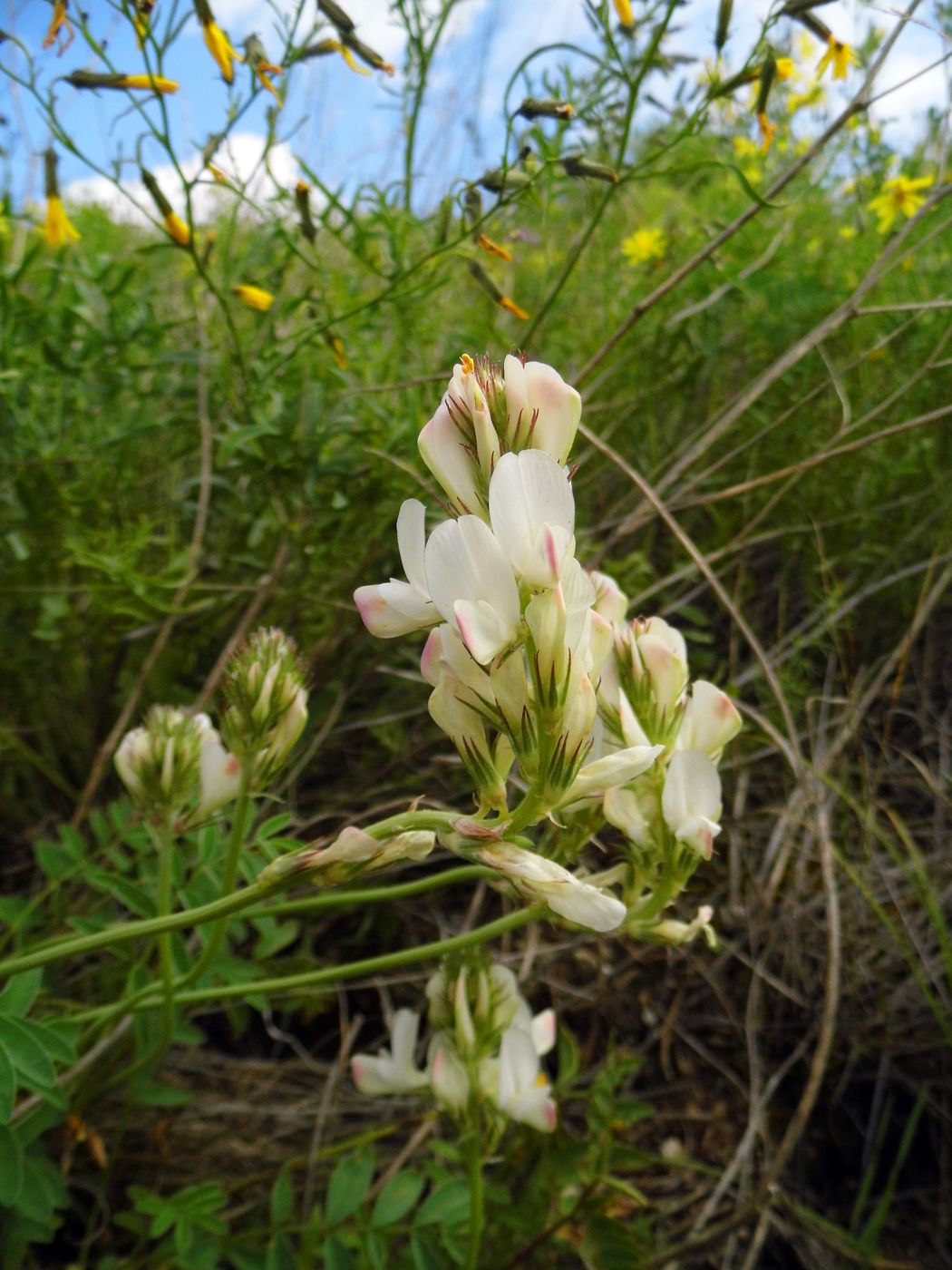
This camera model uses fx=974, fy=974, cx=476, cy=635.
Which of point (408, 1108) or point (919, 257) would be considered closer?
point (408, 1108)

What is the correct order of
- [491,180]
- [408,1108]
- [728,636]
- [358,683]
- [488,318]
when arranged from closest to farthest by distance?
[491,180]
[408,1108]
[358,683]
[488,318]
[728,636]

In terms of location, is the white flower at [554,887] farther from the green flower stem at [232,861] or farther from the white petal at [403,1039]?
the white petal at [403,1039]

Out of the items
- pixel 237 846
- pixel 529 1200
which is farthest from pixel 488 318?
pixel 529 1200

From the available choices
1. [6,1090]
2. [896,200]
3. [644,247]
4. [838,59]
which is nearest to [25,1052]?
[6,1090]

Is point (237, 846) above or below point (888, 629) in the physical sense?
above

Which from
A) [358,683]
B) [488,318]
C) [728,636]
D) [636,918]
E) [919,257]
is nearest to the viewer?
[636,918]

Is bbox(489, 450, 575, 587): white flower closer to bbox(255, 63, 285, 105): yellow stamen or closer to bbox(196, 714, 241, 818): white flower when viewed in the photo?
bbox(196, 714, 241, 818): white flower

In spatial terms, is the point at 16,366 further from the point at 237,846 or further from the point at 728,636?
the point at 728,636
